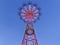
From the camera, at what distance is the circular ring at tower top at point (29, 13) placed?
279 inches

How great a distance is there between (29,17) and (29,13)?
0.12 meters

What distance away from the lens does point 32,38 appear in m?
7.15

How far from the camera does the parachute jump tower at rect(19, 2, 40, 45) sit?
710 centimetres

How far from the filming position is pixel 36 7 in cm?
708

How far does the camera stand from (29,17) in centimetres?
722

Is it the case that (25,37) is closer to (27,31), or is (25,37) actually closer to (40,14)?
(27,31)

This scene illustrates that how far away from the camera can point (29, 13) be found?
7207mm

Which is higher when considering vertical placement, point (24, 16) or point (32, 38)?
point (24, 16)

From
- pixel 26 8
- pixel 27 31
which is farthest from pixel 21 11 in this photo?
pixel 27 31

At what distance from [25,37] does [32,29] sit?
1.03 feet

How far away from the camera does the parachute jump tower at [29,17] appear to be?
710 centimetres

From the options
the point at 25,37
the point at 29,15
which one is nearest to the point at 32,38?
the point at 25,37

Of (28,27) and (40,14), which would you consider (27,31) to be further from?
(40,14)

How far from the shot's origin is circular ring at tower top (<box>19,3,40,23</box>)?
7.09 metres
